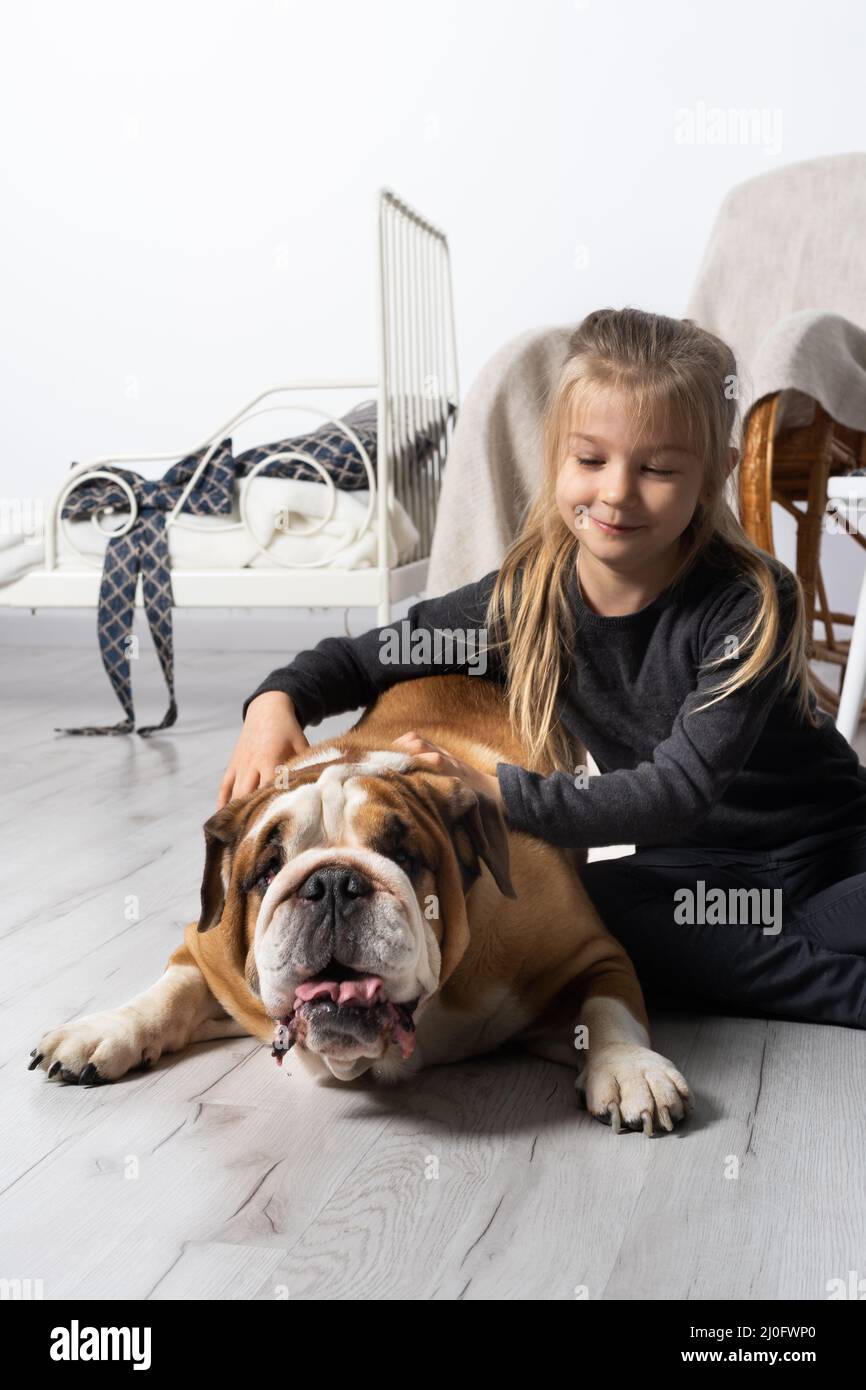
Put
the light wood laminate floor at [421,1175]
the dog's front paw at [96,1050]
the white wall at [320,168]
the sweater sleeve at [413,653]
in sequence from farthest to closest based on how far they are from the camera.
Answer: the white wall at [320,168] → the sweater sleeve at [413,653] → the dog's front paw at [96,1050] → the light wood laminate floor at [421,1175]

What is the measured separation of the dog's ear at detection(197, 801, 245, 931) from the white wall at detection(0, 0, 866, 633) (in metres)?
3.80

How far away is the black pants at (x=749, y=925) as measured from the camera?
1.71 metres

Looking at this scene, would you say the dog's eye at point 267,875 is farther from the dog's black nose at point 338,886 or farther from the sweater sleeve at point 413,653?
the sweater sleeve at point 413,653

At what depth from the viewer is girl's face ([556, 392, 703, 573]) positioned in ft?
5.22

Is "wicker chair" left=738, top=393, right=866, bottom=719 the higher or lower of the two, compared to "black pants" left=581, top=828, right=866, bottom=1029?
higher

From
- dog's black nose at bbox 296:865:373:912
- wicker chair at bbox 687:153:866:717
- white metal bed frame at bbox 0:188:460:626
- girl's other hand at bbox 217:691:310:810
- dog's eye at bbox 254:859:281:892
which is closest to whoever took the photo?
dog's black nose at bbox 296:865:373:912

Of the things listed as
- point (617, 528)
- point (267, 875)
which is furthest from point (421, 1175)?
point (617, 528)

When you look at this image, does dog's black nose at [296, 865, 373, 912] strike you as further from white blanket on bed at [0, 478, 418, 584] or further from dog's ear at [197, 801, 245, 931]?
white blanket on bed at [0, 478, 418, 584]

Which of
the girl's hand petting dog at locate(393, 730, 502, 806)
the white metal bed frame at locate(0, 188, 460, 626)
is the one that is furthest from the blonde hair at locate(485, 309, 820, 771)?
the white metal bed frame at locate(0, 188, 460, 626)

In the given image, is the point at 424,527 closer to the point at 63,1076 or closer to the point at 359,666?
the point at 359,666

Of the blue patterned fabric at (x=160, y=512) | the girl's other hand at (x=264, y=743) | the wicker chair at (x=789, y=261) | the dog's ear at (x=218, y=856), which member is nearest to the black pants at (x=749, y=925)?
the girl's other hand at (x=264, y=743)
